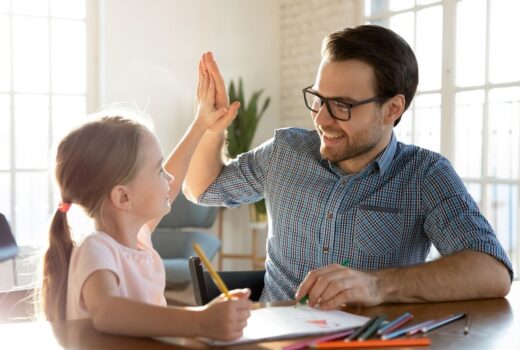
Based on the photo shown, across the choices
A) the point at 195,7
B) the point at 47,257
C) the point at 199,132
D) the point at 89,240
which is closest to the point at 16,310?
the point at 47,257

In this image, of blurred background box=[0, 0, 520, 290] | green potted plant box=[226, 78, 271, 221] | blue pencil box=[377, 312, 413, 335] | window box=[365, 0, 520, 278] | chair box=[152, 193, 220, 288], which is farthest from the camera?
green potted plant box=[226, 78, 271, 221]

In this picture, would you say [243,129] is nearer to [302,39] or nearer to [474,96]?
[302,39]

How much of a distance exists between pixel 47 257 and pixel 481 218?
1106 millimetres

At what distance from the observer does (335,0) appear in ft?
18.2

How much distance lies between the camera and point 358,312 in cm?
150

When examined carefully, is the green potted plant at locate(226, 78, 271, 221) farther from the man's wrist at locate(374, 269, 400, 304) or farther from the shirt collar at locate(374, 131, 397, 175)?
the man's wrist at locate(374, 269, 400, 304)

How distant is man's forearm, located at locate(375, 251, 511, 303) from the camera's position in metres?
1.64

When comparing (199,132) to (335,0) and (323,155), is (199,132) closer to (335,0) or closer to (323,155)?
Result: (323,155)

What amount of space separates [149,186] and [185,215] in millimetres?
3991

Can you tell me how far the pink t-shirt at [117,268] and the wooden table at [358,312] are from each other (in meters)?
0.08

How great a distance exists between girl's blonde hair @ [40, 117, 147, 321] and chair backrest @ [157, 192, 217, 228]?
3.92 metres

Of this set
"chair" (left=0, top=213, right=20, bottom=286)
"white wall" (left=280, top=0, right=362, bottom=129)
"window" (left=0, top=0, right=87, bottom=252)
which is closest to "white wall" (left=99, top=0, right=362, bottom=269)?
"white wall" (left=280, top=0, right=362, bottom=129)

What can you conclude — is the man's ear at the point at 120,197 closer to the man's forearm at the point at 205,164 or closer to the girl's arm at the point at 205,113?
the girl's arm at the point at 205,113

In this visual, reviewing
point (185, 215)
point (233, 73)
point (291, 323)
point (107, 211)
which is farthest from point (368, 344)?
point (233, 73)
